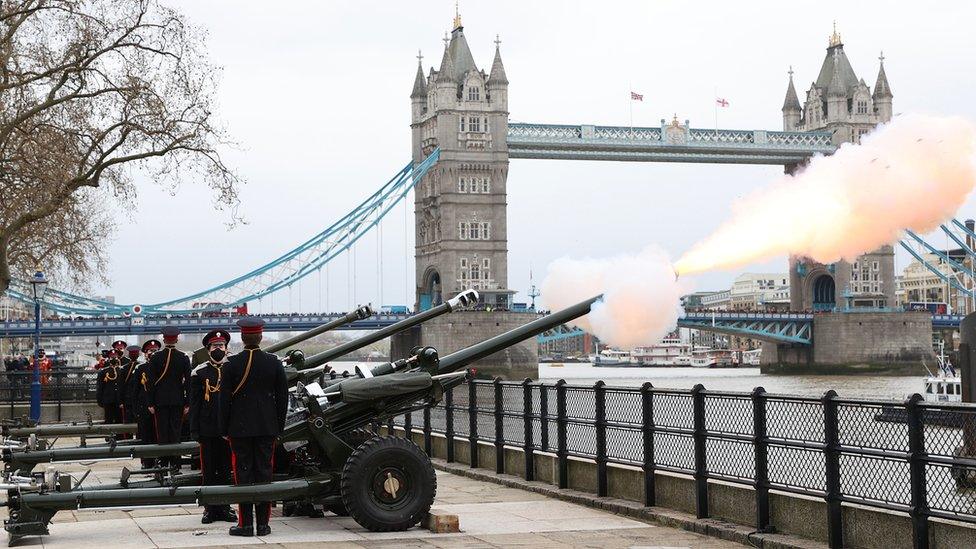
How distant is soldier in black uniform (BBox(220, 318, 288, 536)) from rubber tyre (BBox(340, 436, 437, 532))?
2.28 feet

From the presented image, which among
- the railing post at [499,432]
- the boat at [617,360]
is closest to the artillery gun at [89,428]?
the railing post at [499,432]

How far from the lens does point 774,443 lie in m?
11.4

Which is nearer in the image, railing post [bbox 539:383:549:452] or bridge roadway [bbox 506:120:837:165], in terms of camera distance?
railing post [bbox 539:383:549:452]

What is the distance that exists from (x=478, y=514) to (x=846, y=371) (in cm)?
11071

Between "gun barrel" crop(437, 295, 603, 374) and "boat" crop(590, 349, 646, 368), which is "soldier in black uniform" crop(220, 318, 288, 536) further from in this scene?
"boat" crop(590, 349, 646, 368)

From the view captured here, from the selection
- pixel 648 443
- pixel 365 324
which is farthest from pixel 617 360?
pixel 648 443

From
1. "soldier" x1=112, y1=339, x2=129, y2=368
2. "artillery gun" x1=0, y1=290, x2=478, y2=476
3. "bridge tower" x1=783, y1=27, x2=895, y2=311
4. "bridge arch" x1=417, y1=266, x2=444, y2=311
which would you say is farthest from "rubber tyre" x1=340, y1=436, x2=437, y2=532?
"bridge tower" x1=783, y1=27, x2=895, y2=311

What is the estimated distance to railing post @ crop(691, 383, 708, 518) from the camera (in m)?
12.4

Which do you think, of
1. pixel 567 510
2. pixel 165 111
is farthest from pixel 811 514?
pixel 165 111

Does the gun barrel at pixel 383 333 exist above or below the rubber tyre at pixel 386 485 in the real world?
above

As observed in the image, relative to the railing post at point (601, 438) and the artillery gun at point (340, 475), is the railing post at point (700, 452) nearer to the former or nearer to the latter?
the artillery gun at point (340, 475)

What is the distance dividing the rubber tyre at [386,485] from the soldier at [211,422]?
1.21 m

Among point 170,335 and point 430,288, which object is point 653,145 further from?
point 170,335

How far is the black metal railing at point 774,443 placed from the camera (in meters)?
9.73
